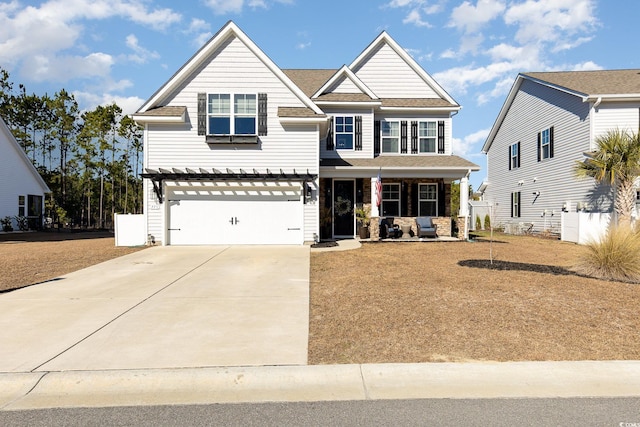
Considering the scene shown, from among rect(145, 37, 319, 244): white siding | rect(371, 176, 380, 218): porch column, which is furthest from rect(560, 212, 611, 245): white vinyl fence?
rect(145, 37, 319, 244): white siding

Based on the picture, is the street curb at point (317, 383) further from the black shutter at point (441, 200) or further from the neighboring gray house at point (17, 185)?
the neighboring gray house at point (17, 185)

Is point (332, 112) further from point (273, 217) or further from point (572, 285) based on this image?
point (572, 285)

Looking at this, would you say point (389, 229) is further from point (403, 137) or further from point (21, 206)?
point (21, 206)

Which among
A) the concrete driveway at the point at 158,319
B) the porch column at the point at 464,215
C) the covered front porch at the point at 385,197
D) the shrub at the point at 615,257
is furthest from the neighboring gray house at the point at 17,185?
the shrub at the point at 615,257

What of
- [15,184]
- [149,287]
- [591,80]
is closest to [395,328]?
[149,287]

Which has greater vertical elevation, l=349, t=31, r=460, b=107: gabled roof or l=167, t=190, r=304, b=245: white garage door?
l=349, t=31, r=460, b=107: gabled roof

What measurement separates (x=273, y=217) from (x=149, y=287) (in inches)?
329

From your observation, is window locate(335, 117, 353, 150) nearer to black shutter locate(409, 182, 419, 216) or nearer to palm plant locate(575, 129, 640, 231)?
black shutter locate(409, 182, 419, 216)

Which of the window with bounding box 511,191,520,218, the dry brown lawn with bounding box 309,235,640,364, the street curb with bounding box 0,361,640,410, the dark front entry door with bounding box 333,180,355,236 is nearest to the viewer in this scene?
the street curb with bounding box 0,361,640,410

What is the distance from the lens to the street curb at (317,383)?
394 centimetres

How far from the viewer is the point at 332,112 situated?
1917cm

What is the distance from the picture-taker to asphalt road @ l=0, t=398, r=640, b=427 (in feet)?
11.4

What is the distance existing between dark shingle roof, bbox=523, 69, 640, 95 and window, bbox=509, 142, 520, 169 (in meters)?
4.87

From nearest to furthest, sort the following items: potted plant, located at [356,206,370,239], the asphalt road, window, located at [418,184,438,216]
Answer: the asphalt road, potted plant, located at [356,206,370,239], window, located at [418,184,438,216]
